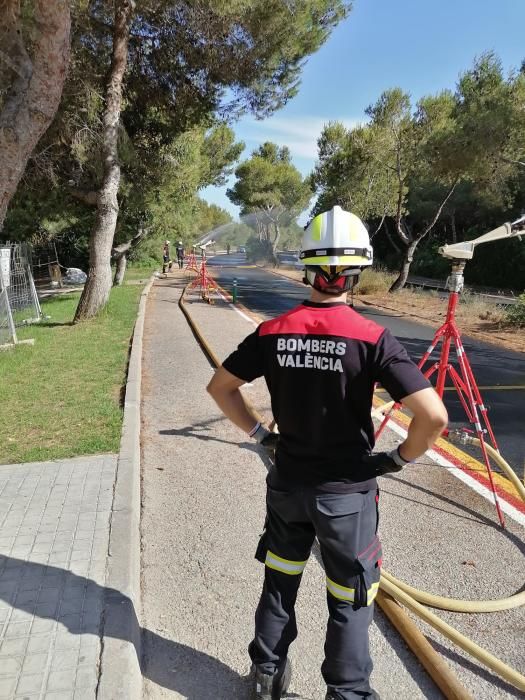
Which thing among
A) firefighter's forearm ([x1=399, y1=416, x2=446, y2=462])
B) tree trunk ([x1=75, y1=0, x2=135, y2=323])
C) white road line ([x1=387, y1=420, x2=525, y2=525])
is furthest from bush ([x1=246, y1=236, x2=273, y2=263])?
firefighter's forearm ([x1=399, y1=416, x2=446, y2=462])

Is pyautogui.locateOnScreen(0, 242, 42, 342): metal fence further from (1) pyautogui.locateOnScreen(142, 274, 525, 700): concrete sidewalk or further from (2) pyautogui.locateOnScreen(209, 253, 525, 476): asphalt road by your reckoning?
(1) pyautogui.locateOnScreen(142, 274, 525, 700): concrete sidewalk

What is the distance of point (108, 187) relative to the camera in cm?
1209

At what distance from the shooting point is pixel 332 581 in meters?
2.03

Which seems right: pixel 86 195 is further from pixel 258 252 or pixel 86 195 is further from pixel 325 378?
pixel 258 252

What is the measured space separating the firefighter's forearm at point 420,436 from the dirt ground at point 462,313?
33.2 ft

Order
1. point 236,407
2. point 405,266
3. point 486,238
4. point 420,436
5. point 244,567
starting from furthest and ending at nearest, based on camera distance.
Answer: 1. point 405,266
2. point 486,238
3. point 244,567
4. point 236,407
5. point 420,436

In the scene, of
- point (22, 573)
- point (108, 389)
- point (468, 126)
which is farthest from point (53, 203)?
point (22, 573)

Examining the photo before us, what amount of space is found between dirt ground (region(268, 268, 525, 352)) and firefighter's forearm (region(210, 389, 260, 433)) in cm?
1011

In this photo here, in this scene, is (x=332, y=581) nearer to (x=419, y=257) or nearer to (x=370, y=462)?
(x=370, y=462)

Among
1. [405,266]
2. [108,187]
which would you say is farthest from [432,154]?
[108,187]

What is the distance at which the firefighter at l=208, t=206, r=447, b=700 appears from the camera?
73.2 inches

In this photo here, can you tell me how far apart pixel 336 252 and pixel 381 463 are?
0.85 meters

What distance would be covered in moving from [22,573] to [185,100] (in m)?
13.3

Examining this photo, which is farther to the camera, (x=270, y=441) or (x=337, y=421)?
(x=270, y=441)
